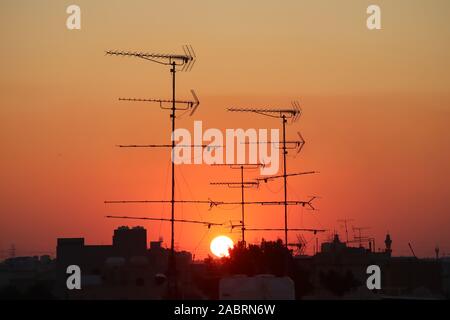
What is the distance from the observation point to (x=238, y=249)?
117m

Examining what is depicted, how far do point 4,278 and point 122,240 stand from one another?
17638 millimetres

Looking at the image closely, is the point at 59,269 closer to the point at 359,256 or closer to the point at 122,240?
the point at 122,240

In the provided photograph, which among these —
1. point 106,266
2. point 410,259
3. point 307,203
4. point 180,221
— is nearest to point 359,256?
point 410,259

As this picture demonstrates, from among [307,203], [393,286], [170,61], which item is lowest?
[393,286]

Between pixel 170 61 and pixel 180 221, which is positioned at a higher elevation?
pixel 170 61

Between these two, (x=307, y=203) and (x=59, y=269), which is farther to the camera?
(x=59, y=269)

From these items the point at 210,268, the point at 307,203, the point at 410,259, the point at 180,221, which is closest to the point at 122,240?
the point at 210,268

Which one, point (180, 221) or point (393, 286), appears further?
point (393, 286)
